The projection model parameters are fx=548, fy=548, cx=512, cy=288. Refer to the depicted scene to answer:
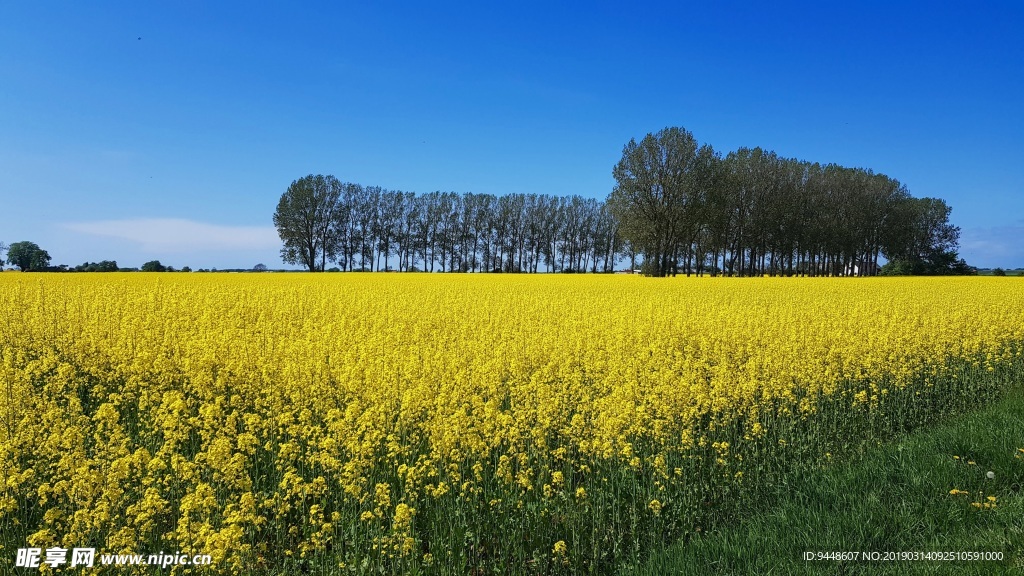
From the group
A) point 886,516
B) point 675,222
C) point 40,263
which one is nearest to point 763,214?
point 675,222

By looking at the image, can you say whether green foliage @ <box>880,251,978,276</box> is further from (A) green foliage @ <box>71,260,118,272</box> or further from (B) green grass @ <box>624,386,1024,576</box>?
(A) green foliage @ <box>71,260,118,272</box>

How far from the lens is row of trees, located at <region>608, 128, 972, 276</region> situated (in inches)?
1999

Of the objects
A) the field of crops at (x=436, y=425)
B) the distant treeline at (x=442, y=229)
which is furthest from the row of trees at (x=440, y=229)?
the field of crops at (x=436, y=425)

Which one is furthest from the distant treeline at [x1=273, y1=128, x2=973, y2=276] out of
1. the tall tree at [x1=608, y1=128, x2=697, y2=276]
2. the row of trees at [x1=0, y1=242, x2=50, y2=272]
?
the row of trees at [x1=0, y1=242, x2=50, y2=272]

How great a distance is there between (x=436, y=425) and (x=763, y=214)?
61.7 meters

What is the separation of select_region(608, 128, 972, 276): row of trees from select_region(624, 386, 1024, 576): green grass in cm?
4498

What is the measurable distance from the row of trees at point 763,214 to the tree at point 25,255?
6609 cm

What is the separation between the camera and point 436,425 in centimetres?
588

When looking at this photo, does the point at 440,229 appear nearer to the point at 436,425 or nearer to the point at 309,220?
the point at 309,220

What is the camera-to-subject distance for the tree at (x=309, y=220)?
218ft

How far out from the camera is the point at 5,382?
22.5 ft

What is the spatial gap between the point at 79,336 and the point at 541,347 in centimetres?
964

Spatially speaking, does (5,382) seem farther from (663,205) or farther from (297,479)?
(663,205)

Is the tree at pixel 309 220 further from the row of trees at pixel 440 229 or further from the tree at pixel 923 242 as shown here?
the tree at pixel 923 242
